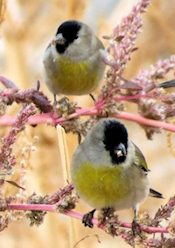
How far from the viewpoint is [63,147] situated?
106 cm

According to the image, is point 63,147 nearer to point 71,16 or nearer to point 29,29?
point 71,16

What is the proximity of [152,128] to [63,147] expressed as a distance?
16 cm

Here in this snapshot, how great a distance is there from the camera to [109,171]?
3.98ft

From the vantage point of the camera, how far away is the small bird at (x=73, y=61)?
150cm

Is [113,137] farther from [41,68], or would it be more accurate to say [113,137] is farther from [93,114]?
[41,68]

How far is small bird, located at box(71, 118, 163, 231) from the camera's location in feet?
3.81

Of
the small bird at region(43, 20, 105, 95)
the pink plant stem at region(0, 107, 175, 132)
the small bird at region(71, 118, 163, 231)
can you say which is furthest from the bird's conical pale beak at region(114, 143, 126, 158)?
the small bird at region(43, 20, 105, 95)

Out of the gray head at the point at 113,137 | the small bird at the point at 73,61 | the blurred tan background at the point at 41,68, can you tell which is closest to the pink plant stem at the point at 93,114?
the gray head at the point at 113,137

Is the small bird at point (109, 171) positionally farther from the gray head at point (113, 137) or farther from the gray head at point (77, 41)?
the gray head at point (77, 41)

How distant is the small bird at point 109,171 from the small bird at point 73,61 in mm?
255

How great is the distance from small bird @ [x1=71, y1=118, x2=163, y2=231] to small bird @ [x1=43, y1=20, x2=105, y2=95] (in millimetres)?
255

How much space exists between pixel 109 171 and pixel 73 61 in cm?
43

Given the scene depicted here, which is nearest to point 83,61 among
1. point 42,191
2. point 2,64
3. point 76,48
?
point 76,48

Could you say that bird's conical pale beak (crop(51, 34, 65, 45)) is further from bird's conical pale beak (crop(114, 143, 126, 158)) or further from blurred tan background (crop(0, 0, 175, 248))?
bird's conical pale beak (crop(114, 143, 126, 158))
